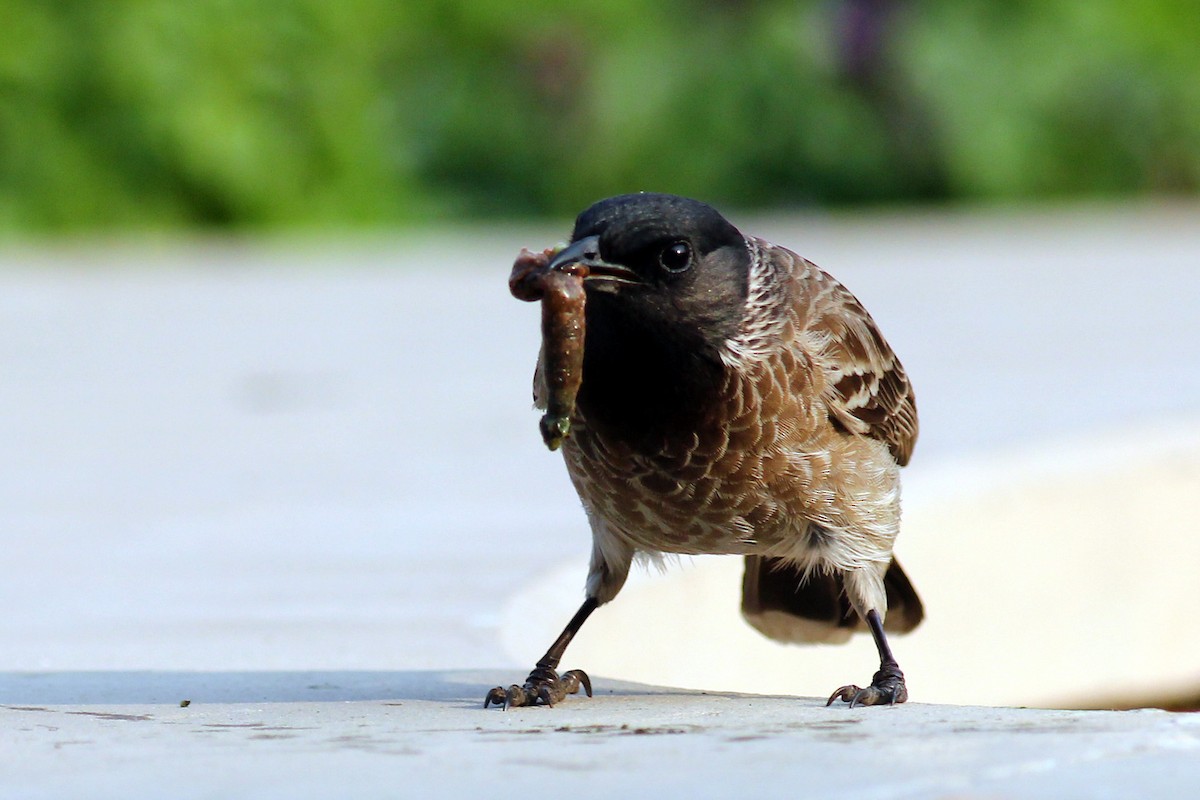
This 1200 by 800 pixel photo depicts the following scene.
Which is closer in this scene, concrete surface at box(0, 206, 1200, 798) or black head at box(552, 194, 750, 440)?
concrete surface at box(0, 206, 1200, 798)

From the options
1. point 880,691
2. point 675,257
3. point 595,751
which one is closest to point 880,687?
point 880,691

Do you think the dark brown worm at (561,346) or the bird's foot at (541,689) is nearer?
the dark brown worm at (561,346)

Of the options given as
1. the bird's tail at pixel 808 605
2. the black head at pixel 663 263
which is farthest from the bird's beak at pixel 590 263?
the bird's tail at pixel 808 605

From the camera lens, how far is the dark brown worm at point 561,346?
352 cm

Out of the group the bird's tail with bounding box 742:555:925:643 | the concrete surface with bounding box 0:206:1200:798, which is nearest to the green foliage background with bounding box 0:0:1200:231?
the concrete surface with bounding box 0:206:1200:798

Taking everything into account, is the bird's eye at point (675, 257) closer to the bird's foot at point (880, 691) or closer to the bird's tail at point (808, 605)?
the bird's foot at point (880, 691)

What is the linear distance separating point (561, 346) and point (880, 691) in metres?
0.98

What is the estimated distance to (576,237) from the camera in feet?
12.1

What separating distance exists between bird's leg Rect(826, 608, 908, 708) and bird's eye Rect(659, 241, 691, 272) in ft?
2.83

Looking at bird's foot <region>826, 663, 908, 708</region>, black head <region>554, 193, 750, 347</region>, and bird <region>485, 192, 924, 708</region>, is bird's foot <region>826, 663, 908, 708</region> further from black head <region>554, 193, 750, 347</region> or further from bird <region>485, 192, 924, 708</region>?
black head <region>554, 193, 750, 347</region>

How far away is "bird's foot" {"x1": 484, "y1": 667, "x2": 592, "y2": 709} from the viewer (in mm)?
3752

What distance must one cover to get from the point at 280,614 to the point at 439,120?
42.8ft

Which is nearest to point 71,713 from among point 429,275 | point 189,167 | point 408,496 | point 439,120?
point 408,496

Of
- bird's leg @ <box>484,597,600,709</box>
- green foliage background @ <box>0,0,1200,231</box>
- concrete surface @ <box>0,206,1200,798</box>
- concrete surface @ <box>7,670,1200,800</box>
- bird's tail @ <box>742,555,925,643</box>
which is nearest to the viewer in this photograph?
concrete surface @ <box>7,670,1200,800</box>
